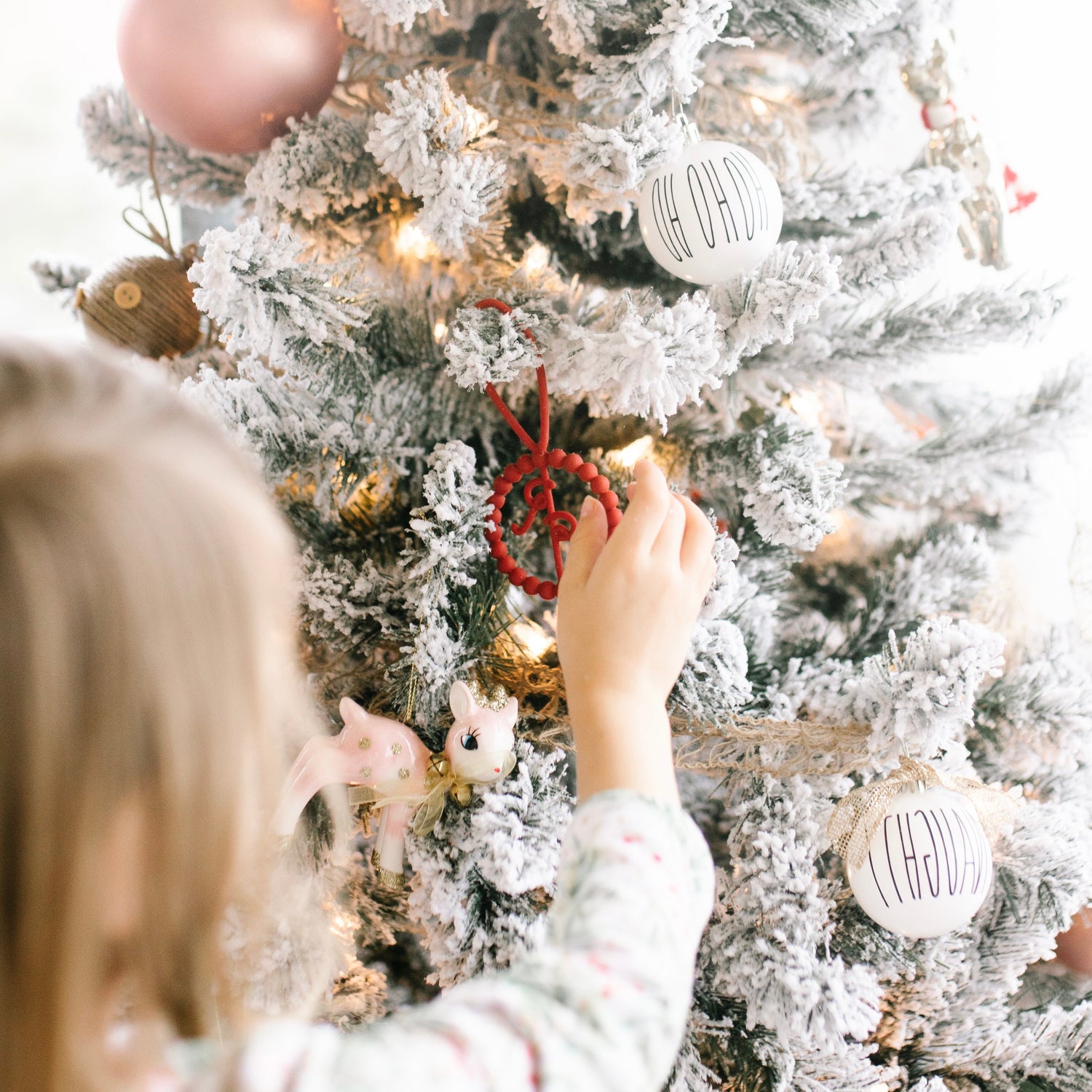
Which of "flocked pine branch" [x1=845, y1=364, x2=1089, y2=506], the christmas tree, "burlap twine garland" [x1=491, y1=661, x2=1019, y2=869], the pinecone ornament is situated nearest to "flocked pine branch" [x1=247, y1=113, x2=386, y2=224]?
the christmas tree

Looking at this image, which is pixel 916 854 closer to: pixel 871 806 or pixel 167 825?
pixel 871 806

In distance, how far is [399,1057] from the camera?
303 millimetres

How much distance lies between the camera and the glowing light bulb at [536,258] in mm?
649

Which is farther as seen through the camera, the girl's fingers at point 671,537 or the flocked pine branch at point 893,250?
the flocked pine branch at point 893,250

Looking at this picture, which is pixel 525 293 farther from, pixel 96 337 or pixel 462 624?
pixel 96 337

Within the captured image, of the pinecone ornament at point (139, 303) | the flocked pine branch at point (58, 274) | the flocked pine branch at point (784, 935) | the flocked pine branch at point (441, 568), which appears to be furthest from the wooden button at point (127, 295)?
the flocked pine branch at point (784, 935)

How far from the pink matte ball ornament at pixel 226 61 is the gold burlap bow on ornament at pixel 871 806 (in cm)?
59

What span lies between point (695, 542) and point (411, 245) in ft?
1.22

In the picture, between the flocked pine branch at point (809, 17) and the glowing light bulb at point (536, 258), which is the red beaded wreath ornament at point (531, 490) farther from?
the flocked pine branch at point (809, 17)

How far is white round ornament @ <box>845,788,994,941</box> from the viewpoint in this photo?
54 centimetres

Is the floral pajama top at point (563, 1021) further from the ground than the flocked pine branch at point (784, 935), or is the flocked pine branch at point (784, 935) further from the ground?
the floral pajama top at point (563, 1021)

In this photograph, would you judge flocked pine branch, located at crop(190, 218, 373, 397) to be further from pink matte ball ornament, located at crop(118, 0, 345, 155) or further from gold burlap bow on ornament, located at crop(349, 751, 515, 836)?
gold burlap bow on ornament, located at crop(349, 751, 515, 836)

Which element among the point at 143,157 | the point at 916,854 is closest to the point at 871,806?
the point at 916,854

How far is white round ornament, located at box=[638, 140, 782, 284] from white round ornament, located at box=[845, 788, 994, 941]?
1.16ft
